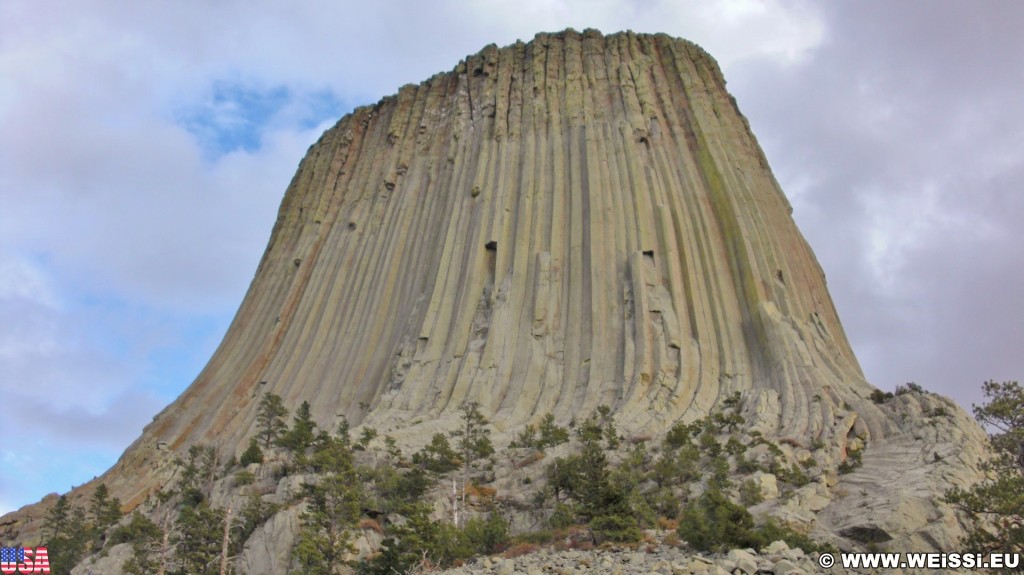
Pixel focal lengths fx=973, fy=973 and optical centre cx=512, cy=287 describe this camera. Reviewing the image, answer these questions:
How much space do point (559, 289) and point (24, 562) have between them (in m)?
21.3

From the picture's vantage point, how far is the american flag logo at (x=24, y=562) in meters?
32.3

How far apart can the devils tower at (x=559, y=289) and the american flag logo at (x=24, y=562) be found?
6364 mm

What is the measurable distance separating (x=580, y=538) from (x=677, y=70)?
1335 inches

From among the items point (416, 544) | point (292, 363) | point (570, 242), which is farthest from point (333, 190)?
point (416, 544)

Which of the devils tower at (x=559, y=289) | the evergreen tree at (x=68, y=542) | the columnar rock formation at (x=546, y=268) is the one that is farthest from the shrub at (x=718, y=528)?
the evergreen tree at (x=68, y=542)

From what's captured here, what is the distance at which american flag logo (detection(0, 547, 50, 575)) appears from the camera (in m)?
32.3

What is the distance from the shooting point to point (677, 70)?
167 ft

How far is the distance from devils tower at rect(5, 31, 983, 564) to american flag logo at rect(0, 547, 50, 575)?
6364 millimetres

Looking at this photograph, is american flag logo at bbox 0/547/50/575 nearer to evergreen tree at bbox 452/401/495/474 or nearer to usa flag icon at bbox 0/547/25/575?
usa flag icon at bbox 0/547/25/575

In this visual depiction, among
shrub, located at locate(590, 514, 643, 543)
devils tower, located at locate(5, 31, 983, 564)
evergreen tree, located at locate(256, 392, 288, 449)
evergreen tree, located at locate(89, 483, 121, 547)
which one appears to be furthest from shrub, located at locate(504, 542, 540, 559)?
evergreen tree, located at locate(89, 483, 121, 547)

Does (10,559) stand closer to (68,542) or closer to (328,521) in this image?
(68,542)

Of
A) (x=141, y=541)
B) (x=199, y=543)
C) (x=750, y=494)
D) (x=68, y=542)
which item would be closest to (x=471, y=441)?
(x=199, y=543)

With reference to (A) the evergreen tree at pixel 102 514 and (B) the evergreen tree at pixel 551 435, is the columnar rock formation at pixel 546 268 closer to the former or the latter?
(B) the evergreen tree at pixel 551 435

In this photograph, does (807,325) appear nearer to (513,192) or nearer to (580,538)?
(513,192)
